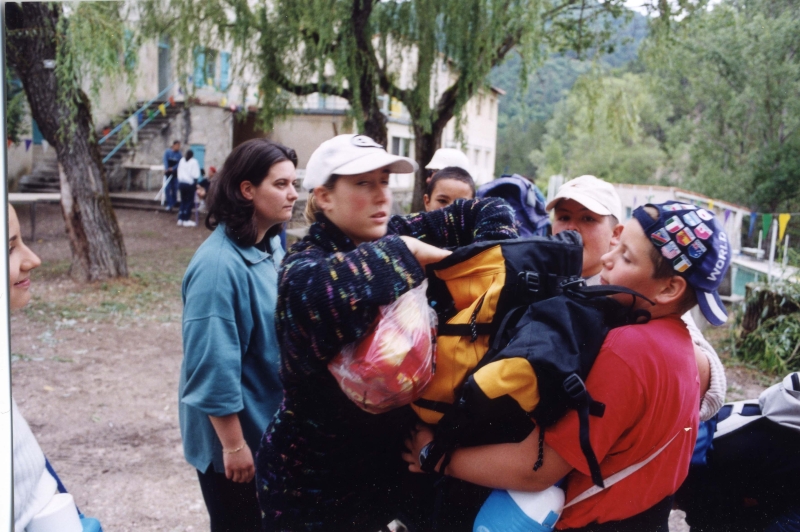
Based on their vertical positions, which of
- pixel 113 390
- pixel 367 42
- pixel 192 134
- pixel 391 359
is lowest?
pixel 113 390

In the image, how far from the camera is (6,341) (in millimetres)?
1112

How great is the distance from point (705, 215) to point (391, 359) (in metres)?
0.78

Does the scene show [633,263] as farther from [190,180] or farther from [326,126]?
[326,126]

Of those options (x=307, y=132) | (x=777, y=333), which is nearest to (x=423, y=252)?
(x=777, y=333)

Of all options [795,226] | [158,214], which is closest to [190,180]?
[158,214]

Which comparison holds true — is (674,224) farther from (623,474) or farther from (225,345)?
(225,345)

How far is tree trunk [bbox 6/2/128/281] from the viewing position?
6675mm

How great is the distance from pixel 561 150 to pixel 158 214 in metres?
27.2

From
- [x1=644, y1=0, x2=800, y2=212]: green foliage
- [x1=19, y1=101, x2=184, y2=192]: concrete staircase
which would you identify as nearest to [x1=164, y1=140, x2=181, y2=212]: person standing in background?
[x1=19, y1=101, x2=184, y2=192]: concrete staircase

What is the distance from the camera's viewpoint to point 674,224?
1.29 m

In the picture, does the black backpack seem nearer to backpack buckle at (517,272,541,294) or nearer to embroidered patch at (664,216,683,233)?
backpack buckle at (517,272,541,294)

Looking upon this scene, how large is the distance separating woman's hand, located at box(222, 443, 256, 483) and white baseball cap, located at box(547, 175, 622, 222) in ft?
4.65

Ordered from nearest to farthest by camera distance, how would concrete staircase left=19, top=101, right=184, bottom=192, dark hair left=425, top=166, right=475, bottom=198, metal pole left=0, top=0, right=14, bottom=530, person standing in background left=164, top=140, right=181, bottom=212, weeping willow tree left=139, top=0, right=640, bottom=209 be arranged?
metal pole left=0, top=0, right=14, bottom=530 → dark hair left=425, top=166, right=475, bottom=198 → weeping willow tree left=139, top=0, right=640, bottom=209 → concrete staircase left=19, top=101, right=184, bottom=192 → person standing in background left=164, top=140, right=181, bottom=212

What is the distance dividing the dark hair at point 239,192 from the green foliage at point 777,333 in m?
5.15
